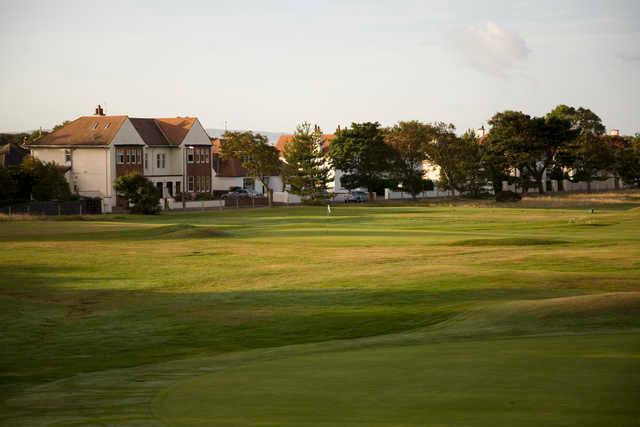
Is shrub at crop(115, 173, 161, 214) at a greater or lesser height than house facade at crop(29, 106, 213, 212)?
lesser

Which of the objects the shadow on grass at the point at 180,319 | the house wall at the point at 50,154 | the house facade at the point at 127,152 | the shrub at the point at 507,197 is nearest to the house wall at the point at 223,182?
the house facade at the point at 127,152

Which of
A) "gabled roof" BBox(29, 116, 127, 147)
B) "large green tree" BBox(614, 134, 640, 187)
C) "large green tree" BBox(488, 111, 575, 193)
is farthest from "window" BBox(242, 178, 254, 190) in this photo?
"large green tree" BBox(614, 134, 640, 187)

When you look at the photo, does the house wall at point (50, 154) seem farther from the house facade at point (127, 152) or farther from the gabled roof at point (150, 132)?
the gabled roof at point (150, 132)

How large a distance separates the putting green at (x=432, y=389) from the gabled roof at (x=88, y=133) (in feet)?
281

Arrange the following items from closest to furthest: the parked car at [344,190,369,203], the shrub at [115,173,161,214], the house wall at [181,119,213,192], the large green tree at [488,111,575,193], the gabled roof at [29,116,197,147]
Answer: the shrub at [115,173,161,214] < the gabled roof at [29,116,197,147] < the house wall at [181,119,213,192] < the parked car at [344,190,369,203] < the large green tree at [488,111,575,193]

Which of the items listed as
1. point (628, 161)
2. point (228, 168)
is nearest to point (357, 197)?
point (228, 168)

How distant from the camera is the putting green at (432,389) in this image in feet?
35.3

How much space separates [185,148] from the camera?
107688 millimetres

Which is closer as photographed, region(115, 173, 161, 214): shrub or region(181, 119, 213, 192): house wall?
region(115, 173, 161, 214): shrub

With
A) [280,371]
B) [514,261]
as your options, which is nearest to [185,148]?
[514,261]

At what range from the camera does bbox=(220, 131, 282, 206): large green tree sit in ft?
352

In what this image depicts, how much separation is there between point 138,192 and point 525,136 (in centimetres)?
5994

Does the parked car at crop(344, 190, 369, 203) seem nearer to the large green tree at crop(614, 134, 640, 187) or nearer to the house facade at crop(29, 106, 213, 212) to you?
the house facade at crop(29, 106, 213, 212)

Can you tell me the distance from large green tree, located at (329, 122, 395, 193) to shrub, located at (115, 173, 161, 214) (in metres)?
38.7
